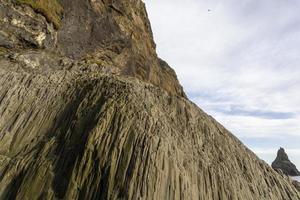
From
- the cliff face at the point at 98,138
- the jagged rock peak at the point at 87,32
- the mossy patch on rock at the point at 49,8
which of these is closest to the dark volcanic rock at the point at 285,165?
the jagged rock peak at the point at 87,32

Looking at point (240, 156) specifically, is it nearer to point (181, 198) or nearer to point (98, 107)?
point (181, 198)

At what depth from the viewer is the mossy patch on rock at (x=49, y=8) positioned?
4420 cm

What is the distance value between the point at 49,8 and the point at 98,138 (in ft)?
85.8

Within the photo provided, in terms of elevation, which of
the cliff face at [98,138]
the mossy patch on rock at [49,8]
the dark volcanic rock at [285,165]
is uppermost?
the dark volcanic rock at [285,165]

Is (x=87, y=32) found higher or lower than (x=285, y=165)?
lower

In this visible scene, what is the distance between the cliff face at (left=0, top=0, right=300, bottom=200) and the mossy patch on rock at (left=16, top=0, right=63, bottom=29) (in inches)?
16.4

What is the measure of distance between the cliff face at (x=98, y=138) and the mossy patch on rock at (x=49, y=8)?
1.37 ft

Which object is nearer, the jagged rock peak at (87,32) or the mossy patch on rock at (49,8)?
the jagged rock peak at (87,32)

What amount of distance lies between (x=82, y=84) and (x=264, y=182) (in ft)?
57.9

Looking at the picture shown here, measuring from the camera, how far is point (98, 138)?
26.7 metres

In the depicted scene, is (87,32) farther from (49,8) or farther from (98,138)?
(98,138)

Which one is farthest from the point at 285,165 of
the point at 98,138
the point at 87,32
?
the point at 98,138

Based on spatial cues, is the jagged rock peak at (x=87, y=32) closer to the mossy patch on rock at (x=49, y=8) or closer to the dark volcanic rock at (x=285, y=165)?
the mossy patch on rock at (x=49, y=8)

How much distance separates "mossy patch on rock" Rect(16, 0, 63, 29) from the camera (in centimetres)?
4420
